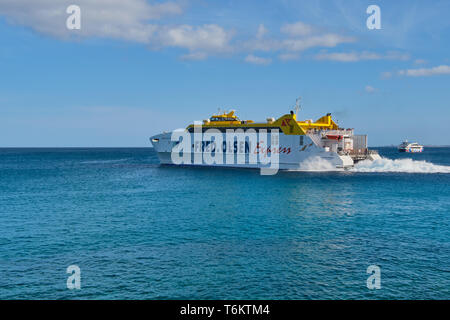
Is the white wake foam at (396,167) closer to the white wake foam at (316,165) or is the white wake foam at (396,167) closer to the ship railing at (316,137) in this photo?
the white wake foam at (316,165)

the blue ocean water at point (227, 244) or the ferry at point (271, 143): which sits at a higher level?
the ferry at point (271, 143)

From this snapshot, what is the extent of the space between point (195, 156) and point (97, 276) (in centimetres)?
6127

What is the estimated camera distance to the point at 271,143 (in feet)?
215

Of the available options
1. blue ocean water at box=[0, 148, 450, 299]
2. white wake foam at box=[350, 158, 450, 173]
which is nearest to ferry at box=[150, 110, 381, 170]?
white wake foam at box=[350, 158, 450, 173]

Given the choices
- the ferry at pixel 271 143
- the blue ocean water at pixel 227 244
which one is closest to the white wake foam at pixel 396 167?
the ferry at pixel 271 143

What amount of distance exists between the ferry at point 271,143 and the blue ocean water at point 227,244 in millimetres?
19790

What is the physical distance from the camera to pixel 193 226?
26.0m

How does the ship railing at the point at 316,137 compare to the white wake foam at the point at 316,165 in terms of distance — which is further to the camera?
the ship railing at the point at 316,137

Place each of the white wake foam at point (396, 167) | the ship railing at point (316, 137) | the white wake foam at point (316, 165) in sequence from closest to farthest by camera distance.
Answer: the white wake foam at point (316, 165) < the ship railing at point (316, 137) < the white wake foam at point (396, 167)

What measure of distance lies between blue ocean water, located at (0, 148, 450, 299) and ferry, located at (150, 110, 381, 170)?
19790 millimetres

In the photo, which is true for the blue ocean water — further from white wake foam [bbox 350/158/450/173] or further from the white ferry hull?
white wake foam [bbox 350/158/450/173]

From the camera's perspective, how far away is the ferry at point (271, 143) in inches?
2446

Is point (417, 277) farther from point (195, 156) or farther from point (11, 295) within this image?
point (195, 156)

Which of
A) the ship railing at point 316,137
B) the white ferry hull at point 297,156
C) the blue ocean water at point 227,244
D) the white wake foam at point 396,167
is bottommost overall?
the blue ocean water at point 227,244
